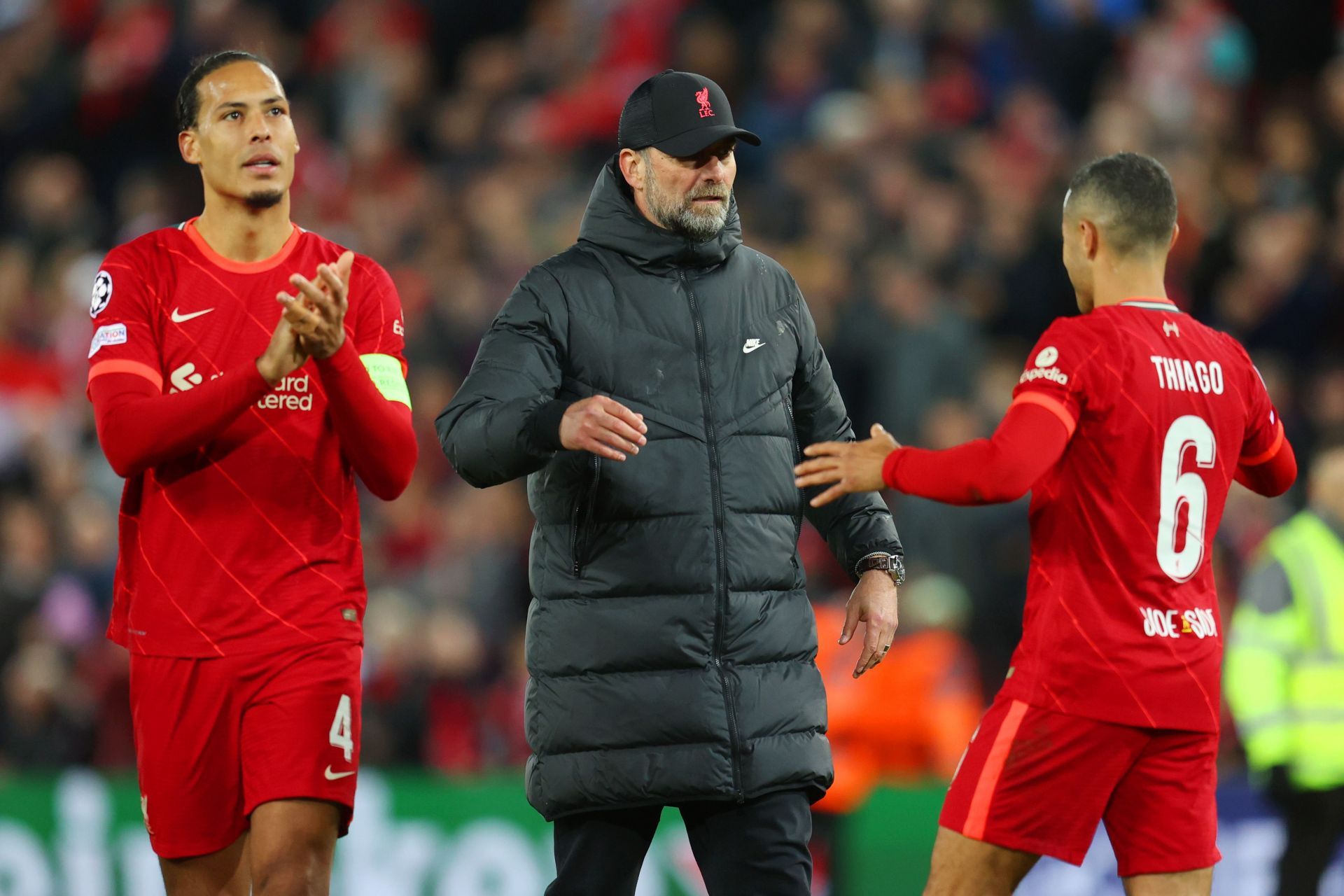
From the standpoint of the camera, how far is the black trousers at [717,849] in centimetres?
454

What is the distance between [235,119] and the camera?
15.6ft

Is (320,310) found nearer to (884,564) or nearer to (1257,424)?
(884,564)

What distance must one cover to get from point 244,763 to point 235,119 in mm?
1606

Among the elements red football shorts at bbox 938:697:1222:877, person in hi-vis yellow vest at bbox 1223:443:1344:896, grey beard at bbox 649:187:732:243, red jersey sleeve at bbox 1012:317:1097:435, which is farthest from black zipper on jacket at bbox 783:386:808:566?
person in hi-vis yellow vest at bbox 1223:443:1344:896

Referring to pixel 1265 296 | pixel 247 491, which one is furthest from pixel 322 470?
pixel 1265 296

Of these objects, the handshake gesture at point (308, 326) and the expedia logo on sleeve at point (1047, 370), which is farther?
the expedia logo on sleeve at point (1047, 370)

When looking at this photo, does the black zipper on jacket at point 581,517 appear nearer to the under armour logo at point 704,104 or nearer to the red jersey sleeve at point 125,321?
the under armour logo at point 704,104

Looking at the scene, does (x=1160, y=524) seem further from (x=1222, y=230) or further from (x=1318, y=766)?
(x=1222, y=230)

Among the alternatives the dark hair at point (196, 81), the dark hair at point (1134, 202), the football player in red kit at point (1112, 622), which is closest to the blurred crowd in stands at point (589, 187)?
the football player in red kit at point (1112, 622)

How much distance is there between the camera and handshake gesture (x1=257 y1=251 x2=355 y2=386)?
4.24 metres

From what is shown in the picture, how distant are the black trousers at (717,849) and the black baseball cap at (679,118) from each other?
162cm

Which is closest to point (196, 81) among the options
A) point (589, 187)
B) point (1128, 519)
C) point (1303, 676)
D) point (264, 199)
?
point (264, 199)

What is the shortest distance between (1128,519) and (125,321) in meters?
2.52

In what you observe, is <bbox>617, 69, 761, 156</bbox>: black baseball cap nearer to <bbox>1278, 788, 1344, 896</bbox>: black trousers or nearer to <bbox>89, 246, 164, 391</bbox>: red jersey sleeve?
<bbox>89, 246, 164, 391</bbox>: red jersey sleeve
